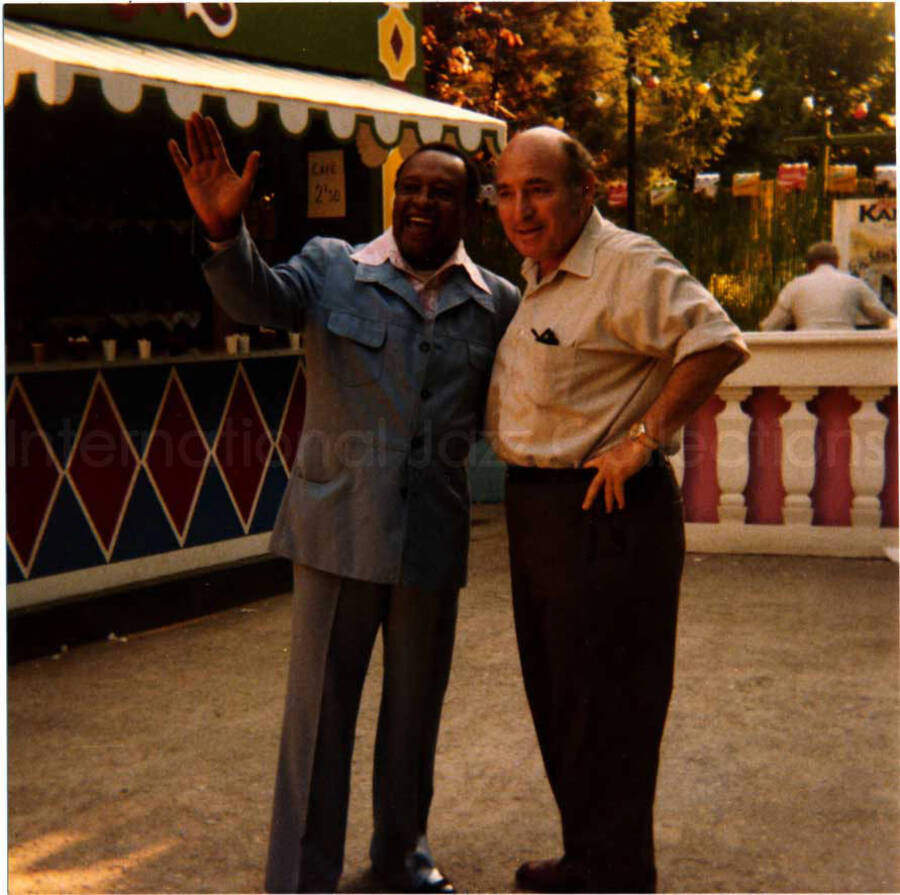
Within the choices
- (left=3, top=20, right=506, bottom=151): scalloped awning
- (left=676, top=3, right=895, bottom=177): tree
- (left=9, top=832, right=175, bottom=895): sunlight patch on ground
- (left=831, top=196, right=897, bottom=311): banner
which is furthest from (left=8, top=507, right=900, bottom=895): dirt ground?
(left=676, top=3, right=895, bottom=177): tree

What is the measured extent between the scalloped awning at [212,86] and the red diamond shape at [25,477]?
1391 millimetres

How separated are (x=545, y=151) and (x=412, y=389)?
0.65 metres

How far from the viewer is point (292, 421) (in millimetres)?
7262

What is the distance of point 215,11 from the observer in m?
6.76

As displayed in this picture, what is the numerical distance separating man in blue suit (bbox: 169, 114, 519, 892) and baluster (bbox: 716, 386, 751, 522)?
14.6 ft

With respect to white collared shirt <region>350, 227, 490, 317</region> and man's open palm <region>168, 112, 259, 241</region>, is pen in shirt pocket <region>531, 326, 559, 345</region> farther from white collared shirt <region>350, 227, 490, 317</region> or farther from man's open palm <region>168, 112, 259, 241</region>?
man's open palm <region>168, 112, 259, 241</region>

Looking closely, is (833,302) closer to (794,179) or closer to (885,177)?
(885,177)

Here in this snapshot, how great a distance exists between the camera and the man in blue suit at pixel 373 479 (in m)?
3.21

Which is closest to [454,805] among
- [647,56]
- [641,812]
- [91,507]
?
[641,812]

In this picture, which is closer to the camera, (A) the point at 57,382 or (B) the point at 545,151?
(B) the point at 545,151

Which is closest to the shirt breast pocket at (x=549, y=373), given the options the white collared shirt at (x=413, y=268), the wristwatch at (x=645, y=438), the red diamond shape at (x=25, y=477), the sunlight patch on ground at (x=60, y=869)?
the wristwatch at (x=645, y=438)

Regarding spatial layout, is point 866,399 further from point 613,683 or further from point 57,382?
point 613,683

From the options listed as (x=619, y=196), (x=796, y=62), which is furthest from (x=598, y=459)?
(x=796, y=62)

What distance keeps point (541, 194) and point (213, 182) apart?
73 cm
